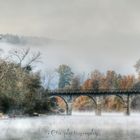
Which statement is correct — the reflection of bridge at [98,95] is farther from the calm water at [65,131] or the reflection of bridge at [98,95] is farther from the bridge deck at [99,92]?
the calm water at [65,131]

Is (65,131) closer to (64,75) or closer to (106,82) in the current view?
(106,82)

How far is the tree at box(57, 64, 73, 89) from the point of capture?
172500mm

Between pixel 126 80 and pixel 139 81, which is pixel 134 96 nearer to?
pixel 139 81

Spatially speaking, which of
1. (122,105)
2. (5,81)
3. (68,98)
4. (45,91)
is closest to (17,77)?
(5,81)

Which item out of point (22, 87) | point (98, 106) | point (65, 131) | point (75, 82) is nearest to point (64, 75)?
point (75, 82)

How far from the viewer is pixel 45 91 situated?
364 ft

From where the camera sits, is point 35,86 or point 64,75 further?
point 64,75

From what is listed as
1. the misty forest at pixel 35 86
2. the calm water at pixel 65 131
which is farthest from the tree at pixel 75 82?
the calm water at pixel 65 131

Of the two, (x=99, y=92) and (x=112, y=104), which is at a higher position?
(x=99, y=92)

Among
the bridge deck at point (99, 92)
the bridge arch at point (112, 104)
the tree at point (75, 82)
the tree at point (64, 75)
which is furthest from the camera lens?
the tree at point (64, 75)

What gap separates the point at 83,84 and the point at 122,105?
2017cm

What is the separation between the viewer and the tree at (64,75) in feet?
566

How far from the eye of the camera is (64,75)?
577 feet

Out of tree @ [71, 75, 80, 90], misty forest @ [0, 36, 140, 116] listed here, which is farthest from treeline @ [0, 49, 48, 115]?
tree @ [71, 75, 80, 90]
